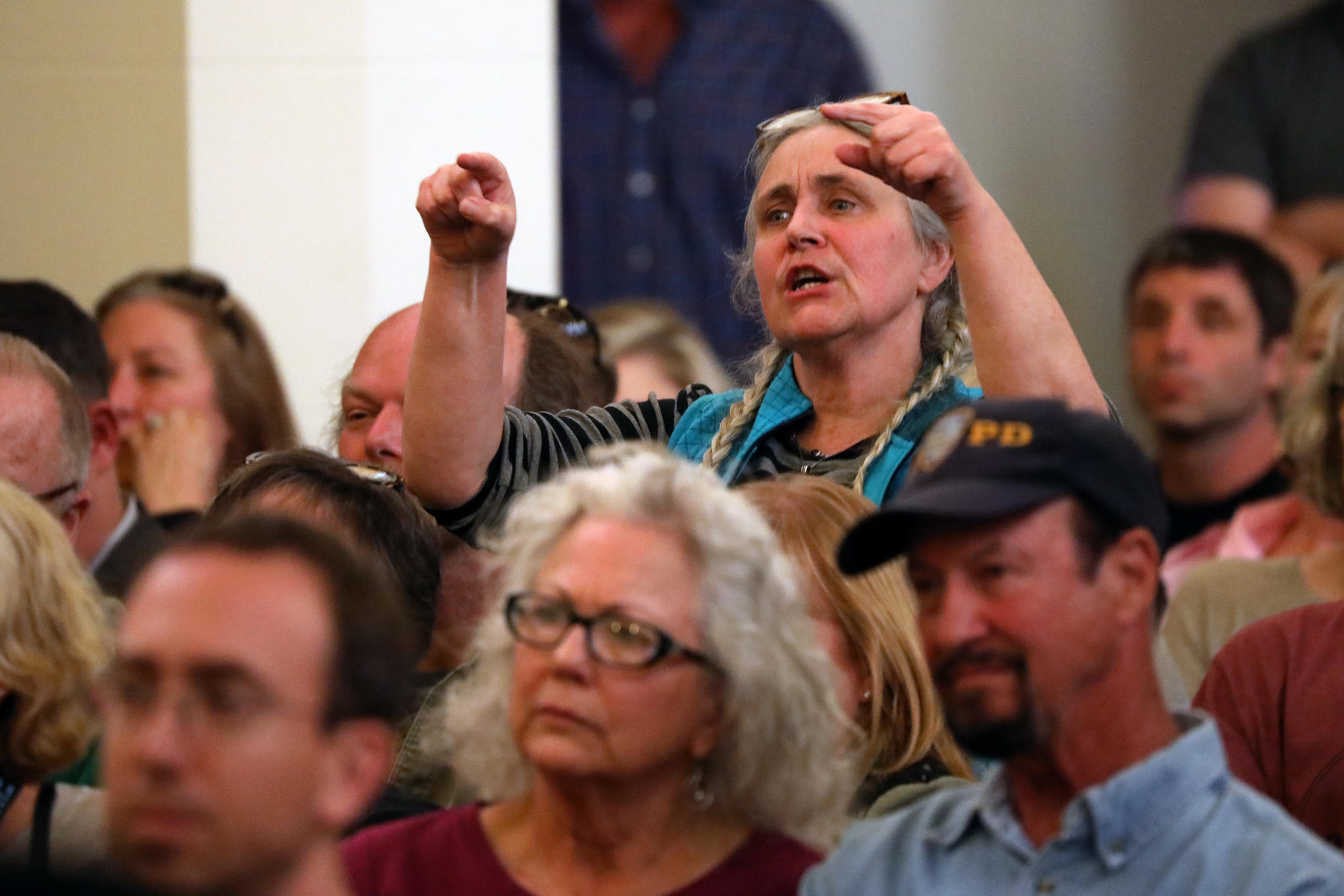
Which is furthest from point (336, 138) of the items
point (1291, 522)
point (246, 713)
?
point (246, 713)

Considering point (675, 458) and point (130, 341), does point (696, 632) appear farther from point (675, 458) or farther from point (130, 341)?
point (130, 341)

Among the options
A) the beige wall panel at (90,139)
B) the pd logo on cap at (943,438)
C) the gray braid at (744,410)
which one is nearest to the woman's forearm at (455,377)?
the gray braid at (744,410)

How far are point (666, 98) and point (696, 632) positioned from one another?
137 inches

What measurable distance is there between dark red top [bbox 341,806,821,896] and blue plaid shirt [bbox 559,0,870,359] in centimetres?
323

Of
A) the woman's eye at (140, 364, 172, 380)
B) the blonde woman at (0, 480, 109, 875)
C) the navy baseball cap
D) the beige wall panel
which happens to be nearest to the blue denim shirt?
the navy baseball cap

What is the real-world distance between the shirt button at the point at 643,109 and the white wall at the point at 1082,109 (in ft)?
3.56

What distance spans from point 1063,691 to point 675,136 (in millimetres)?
3562

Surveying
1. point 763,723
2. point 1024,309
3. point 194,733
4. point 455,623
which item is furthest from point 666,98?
point 194,733

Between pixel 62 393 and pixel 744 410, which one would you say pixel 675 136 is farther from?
pixel 744 410

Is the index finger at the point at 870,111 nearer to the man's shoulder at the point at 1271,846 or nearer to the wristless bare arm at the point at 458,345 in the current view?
the wristless bare arm at the point at 458,345

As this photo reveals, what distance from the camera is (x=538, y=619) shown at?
1.66 metres

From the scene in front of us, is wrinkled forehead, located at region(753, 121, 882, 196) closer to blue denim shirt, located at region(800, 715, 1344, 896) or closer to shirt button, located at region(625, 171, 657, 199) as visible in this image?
blue denim shirt, located at region(800, 715, 1344, 896)

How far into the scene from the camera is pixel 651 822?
168 cm

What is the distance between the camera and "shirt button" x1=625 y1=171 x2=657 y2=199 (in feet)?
16.1
